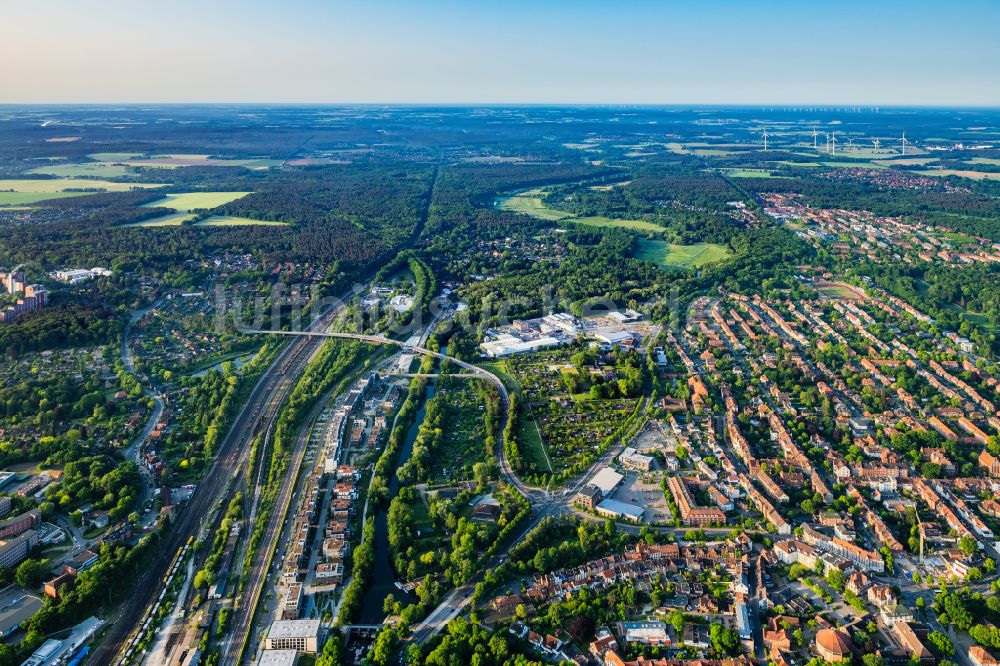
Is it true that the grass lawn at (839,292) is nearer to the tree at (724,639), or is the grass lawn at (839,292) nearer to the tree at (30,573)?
the tree at (724,639)

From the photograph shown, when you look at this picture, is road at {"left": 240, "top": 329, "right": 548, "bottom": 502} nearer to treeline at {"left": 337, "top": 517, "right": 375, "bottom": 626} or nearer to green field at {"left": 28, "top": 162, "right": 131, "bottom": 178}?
treeline at {"left": 337, "top": 517, "right": 375, "bottom": 626}

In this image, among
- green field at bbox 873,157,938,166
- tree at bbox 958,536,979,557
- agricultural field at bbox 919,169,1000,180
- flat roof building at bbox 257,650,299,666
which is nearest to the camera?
flat roof building at bbox 257,650,299,666

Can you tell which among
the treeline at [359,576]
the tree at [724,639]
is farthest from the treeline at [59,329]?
the tree at [724,639]

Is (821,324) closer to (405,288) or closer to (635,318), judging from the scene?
(635,318)

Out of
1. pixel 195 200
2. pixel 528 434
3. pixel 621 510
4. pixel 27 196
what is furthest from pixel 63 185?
pixel 621 510

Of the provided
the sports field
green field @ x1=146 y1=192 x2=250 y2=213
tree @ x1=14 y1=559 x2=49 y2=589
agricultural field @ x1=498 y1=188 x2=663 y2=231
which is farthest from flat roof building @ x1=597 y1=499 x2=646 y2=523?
green field @ x1=146 y1=192 x2=250 y2=213

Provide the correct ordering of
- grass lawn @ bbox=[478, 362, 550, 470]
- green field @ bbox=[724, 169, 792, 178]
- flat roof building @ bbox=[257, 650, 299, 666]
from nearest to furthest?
flat roof building @ bbox=[257, 650, 299, 666]
grass lawn @ bbox=[478, 362, 550, 470]
green field @ bbox=[724, 169, 792, 178]
